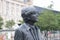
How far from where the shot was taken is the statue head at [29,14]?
9.89 feet

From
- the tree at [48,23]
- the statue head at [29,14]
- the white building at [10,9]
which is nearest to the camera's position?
the statue head at [29,14]

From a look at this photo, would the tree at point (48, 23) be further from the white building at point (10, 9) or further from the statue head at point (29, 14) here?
the white building at point (10, 9)

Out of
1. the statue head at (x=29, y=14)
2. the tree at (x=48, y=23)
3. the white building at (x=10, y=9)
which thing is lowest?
the white building at (x=10, y=9)

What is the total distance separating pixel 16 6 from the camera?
62.8 metres

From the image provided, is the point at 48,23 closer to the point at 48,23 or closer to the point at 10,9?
the point at 48,23

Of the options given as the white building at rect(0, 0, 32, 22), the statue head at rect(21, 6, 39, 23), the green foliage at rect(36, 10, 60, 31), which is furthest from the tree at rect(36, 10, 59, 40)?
the white building at rect(0, 0, 32, 22)

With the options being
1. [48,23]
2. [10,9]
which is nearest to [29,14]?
[48,23]

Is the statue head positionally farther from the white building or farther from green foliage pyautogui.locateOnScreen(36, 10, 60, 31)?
the white building

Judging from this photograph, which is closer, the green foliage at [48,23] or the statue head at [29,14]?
the statue head at [29,14]

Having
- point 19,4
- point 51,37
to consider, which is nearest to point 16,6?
point 19,4

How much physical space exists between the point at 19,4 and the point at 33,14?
2387 inches

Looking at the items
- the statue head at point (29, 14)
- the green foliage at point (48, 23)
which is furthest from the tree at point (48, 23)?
the statue head at point (29, 14)

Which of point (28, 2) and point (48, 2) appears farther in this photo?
point (28, 2)

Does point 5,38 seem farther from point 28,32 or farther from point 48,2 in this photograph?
point 48,2
